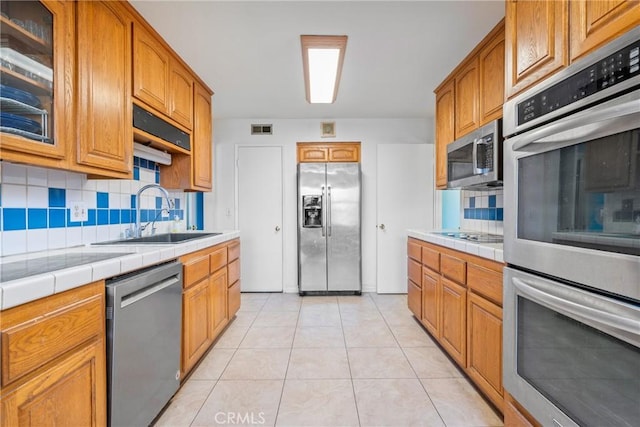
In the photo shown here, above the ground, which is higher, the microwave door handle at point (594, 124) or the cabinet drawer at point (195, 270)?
the microwave door handle at point (594, 124)

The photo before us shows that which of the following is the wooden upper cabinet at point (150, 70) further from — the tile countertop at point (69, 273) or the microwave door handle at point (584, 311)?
the microwave door handle at point (584, 311)

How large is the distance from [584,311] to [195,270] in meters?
1.97

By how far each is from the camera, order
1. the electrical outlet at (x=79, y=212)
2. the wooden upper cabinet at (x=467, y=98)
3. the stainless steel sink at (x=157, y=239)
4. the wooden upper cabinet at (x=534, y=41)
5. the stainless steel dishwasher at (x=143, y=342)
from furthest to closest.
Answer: the wooden upper cabinet at (x=467, y=98) → the stainless steel sink at (x=157, y=239) → the electrical outlet at (x=79, y=212) → the stainless steel dishwasher at (x=143, y=342) → the wooden upper cabinet at (x=534, y=41)

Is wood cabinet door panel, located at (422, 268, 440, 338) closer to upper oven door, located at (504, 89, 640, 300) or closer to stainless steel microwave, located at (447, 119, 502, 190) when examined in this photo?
stainless steel microwave, located at (447, 119, 502, 190)

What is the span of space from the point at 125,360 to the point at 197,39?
2104 mm

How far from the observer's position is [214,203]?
4.09 metres

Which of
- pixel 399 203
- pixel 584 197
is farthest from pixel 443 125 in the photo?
pixel 584 197

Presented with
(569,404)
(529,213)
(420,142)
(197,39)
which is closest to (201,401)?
(569,404)

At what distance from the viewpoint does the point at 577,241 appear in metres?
0.96

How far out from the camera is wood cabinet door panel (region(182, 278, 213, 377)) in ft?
6.09

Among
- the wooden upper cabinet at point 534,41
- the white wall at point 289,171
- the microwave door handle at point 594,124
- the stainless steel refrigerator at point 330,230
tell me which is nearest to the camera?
the microwave door handle at point 594,124

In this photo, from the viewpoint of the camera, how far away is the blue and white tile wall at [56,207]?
1.43m

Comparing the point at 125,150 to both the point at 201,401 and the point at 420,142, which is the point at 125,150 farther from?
the point at 420,142

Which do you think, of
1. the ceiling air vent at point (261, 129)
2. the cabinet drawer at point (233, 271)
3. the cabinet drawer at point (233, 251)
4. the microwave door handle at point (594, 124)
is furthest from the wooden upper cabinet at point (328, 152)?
the microwave door handle at point (594, 124)
